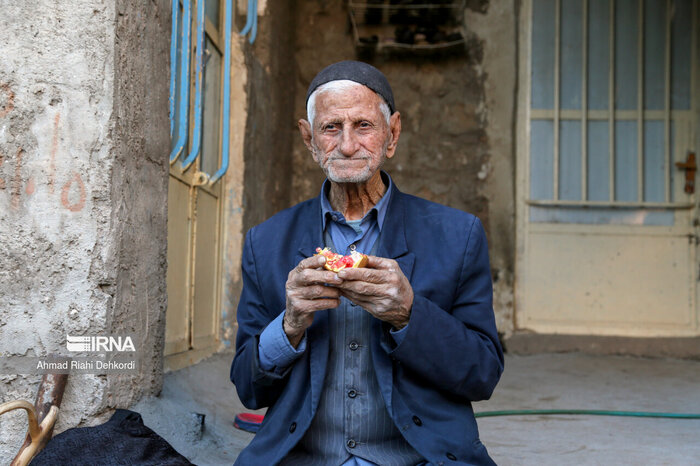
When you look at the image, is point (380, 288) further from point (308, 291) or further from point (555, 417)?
point (555, 417)

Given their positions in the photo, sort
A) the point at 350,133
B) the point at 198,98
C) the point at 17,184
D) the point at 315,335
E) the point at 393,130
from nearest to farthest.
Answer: the point at 315,335 → the point at 350,133 → the point at 393,130 → the point at 17,184 → the point at 198,98

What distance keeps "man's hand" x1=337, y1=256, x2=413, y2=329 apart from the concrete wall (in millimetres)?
969

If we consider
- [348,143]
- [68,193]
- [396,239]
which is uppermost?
[348,143]

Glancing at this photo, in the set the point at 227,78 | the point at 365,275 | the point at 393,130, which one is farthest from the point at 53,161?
the point at 227,78

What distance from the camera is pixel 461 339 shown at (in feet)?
5.70

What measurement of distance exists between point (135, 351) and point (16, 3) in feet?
3.81

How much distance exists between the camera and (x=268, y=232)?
201 centimetres

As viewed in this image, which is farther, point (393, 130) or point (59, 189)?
point (59, 189)

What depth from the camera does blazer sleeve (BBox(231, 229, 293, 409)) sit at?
181 cm

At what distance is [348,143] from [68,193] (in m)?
0.92

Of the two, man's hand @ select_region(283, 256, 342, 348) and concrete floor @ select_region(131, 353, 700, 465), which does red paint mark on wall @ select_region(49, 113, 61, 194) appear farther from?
man's hand @ select_region(283, 256, 342, 348)

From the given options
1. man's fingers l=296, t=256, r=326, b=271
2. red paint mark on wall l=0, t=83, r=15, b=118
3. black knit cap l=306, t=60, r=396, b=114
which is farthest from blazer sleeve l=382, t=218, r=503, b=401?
red paint mark on wall l=0, t=83, r=15, b=118

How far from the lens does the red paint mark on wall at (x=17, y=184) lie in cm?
224

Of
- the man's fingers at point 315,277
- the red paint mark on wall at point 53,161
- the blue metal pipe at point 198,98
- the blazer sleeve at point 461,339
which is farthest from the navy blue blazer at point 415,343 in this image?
the blue metal pipe at point 198,98
